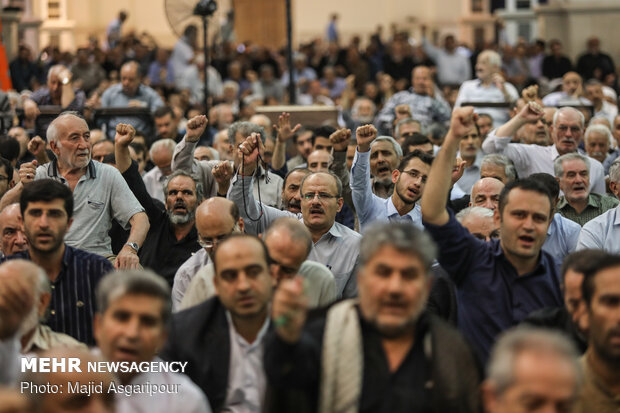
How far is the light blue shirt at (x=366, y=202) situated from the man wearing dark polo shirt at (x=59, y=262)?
7.67 ft

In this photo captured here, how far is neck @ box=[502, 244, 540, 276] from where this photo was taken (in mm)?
5656

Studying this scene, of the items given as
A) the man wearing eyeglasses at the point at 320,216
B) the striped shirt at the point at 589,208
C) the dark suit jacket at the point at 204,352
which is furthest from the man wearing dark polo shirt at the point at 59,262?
the striped shirt at the point at 589,208

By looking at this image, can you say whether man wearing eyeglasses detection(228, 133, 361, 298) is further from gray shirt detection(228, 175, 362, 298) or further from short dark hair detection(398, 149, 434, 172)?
short dark hair detection(398, 149, 434, 172)

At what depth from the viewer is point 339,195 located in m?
7.60

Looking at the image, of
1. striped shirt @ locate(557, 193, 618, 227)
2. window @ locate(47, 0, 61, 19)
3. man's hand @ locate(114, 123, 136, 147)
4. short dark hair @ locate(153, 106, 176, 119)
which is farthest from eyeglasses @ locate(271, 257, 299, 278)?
window @ locate(47, 0, 61, 19)

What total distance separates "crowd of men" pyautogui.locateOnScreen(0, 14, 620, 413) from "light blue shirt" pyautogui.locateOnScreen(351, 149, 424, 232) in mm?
19

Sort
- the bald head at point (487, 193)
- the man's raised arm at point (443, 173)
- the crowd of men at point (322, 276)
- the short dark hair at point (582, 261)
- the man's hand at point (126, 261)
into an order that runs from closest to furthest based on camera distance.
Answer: the crowd of men at point (322, 276), the short dark hair at point (582, 261), the man's raised arm at point (443, 173), the man's hand at point (126, 261), the bald head at point (487, 193)

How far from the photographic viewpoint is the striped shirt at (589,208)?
8.62 m

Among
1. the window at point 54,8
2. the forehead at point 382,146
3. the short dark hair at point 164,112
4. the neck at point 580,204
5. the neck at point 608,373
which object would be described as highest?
the window at point 54,8

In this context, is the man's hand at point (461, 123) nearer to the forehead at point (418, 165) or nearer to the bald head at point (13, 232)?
the forehead at point (418, 165)

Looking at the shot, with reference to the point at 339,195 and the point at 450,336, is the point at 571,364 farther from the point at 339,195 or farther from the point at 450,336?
the point at 339,195

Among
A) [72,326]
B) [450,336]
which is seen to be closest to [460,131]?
[450,336]

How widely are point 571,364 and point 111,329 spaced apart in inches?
67.9

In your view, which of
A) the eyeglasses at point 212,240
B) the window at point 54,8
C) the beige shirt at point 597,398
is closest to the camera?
the beige shirt at point 597,398
